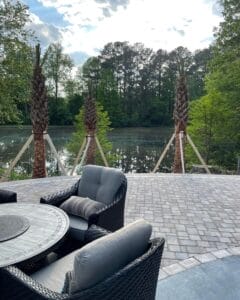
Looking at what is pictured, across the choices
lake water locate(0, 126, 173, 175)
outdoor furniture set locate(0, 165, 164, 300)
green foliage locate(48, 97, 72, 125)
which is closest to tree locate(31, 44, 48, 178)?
outdoor furniture set locate(0, 165, 164, 300)

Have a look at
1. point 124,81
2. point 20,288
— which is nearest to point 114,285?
point 20,288

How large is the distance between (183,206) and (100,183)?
6.91 feet

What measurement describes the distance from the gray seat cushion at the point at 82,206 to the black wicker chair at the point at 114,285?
133 cm

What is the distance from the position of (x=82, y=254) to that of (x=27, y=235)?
1.06m

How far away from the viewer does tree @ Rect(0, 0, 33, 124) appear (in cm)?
917

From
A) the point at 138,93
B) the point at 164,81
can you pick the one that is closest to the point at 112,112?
the point at 138,93

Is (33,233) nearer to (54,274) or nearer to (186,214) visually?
(54,274)

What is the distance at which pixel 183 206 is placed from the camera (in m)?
5.05

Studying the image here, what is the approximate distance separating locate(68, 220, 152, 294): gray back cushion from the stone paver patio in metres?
1.59

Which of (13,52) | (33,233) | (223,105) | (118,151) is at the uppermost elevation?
(13,52)

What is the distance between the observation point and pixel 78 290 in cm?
153

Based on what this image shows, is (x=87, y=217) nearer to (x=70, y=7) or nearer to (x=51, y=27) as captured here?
(x=70, y=7)

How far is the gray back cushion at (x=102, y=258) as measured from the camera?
150cm

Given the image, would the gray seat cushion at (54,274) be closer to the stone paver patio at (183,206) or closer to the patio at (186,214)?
the patio at (186,214)
